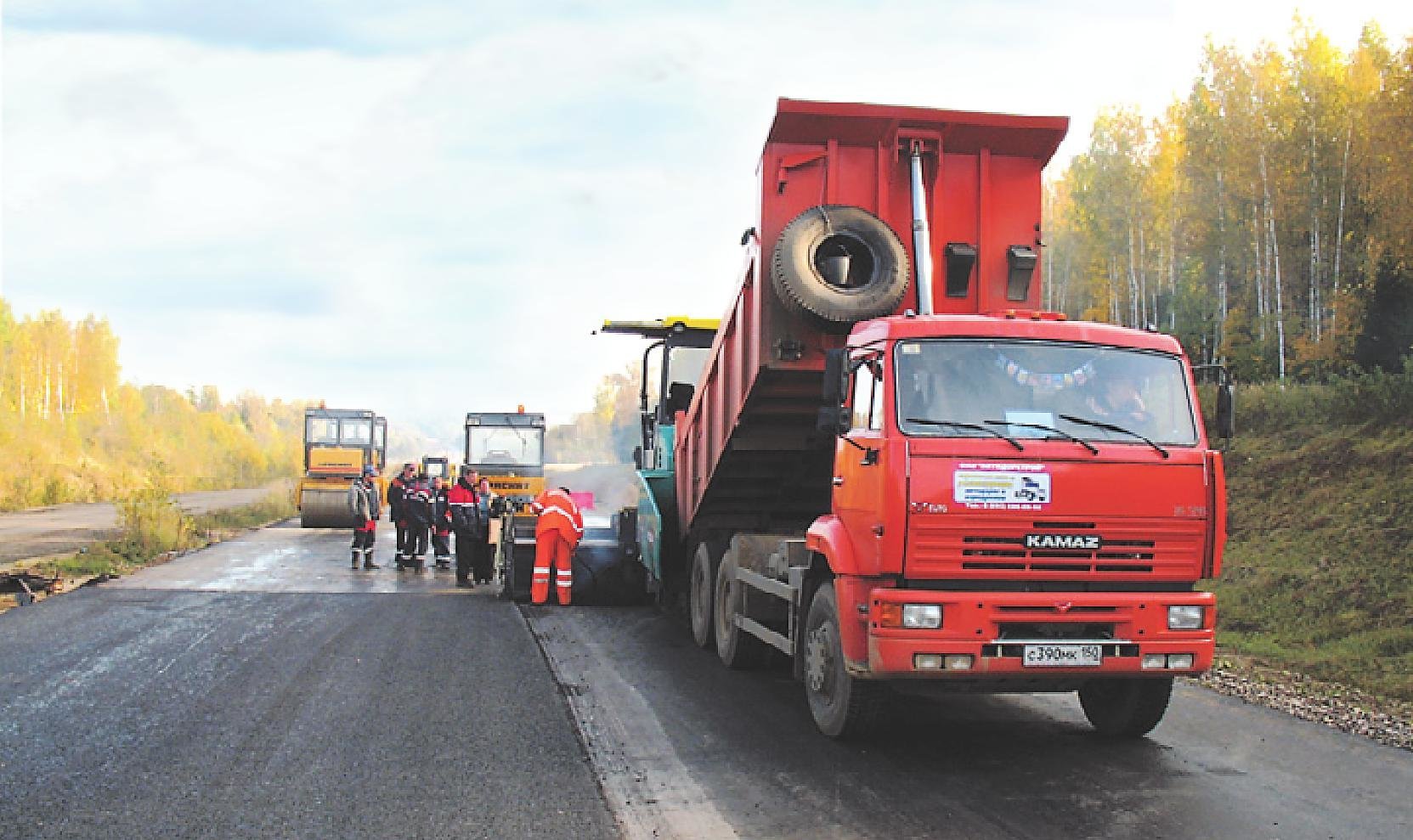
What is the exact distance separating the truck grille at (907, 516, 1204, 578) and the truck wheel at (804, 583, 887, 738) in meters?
0.77

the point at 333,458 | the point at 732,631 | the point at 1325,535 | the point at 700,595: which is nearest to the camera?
the point at 732,631

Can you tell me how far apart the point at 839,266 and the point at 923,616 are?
9.27ft

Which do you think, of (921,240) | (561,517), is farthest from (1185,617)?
(561,517)

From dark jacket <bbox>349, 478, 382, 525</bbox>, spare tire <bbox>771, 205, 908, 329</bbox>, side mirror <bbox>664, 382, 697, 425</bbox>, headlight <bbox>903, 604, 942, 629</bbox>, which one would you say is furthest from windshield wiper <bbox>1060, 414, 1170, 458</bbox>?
dark jacket <bbox>349, 478, 382, 525</bbox>

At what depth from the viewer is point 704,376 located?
10.2 meters

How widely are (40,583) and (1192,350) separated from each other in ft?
102

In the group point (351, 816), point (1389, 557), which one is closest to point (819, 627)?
point (351, 816)

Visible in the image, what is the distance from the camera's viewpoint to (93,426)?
65250mm

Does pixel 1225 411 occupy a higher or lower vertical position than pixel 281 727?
higher

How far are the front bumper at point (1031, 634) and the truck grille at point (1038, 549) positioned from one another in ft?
0.42

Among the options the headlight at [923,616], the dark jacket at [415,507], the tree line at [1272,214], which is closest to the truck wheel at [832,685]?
the headlight at [923,616]

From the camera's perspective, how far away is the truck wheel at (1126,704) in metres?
6.60

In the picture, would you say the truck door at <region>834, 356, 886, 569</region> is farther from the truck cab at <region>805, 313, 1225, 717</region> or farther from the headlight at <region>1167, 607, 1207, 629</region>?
the headlight at <region>1167, 607, 1207, 629</region>

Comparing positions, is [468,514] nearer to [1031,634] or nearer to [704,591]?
[704,591]
